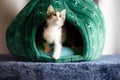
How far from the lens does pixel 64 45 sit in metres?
1.10

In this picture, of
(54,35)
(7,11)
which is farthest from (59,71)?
(7,11)

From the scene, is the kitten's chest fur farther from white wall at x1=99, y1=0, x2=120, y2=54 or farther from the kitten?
white wall at x1=99, y1=0, x2=120, y2=54

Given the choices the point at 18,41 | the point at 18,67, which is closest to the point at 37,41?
the point at 18,41

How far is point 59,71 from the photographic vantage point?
89 cm

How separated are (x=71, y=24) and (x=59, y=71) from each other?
202mm

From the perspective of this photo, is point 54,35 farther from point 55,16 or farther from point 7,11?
point 7,11

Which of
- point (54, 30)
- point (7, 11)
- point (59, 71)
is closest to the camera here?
point (59, 71)

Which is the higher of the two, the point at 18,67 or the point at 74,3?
the point at 74,3

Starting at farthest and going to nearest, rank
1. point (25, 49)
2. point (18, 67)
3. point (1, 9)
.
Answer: point (1, 9) → point (25, 49) → point (18, 67)

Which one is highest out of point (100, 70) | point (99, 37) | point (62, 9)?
point (62, 9)

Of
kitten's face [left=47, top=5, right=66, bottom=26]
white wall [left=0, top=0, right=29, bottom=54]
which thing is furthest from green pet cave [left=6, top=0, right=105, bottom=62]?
white wall [left=0, top=0, right=29, bottom=54]

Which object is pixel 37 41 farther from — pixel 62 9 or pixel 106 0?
pixel 106 0

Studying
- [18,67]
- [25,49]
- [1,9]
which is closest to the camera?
[18,67]

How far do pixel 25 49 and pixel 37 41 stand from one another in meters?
0.08
